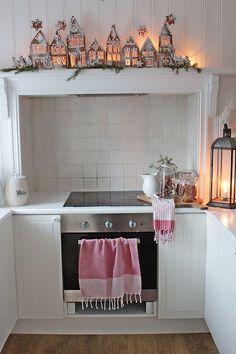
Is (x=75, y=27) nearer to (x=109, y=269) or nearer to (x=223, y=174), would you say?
(x=223, y=174)

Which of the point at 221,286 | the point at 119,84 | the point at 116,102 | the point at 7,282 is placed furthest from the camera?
the point at 116,102

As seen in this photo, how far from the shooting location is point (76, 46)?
2760 mm

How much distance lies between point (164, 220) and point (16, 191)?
0.96m

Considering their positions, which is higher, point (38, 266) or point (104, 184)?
point (104, 184)

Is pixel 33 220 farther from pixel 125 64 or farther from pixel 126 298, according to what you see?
pixel 125 64

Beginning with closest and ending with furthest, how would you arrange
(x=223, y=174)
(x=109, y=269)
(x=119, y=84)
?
(x=109, y=269), (x=119, y=84), (x=223, y=174)

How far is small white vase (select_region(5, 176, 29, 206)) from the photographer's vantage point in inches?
105

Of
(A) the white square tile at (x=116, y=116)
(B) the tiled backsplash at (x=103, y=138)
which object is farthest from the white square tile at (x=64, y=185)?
(A) the white square tile at (x=116, y=116)

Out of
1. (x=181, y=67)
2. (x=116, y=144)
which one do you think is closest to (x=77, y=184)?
(x=116, y=144)

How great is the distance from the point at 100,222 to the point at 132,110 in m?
0.95

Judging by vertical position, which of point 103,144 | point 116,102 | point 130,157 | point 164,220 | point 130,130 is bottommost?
point 164,220

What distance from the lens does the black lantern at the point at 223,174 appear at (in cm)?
258

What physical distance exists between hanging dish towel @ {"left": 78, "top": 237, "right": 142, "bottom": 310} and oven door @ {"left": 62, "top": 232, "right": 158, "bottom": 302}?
0.06 m

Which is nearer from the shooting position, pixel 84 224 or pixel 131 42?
pixel 84 224
